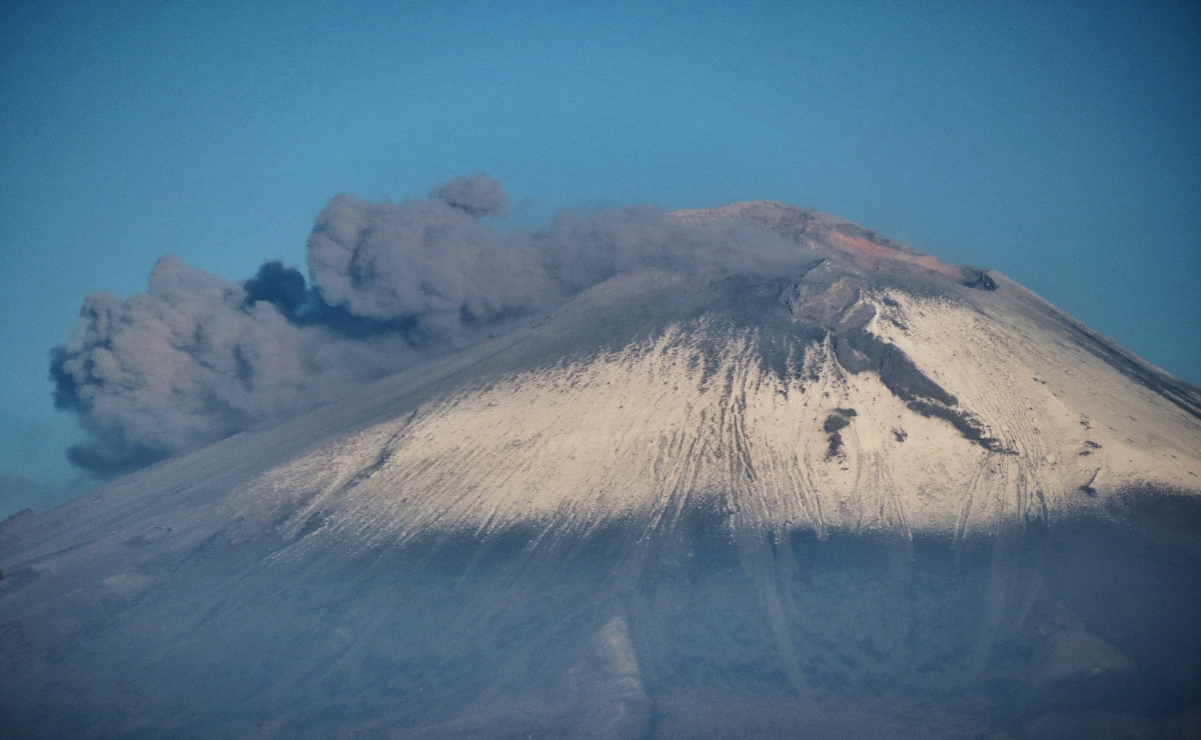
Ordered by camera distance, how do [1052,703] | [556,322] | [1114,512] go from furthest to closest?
1. [556,322]
2. [1114,512]
3. [1052,703]

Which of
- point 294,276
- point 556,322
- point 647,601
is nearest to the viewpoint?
point 647,601

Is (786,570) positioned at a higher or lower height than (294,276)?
lower

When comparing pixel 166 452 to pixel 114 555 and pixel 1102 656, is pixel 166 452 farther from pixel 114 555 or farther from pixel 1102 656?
pixel 1102 656

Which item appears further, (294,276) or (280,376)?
(294,276)

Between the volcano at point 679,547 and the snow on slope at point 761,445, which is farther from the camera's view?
the snow on slope at point 761,445

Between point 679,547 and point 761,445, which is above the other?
point 761,445

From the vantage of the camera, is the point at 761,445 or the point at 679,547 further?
the point at 761,445

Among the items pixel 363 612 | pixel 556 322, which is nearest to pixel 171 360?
pixel 556 322

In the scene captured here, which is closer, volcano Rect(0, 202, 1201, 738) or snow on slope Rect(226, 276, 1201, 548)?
volcano Rect(0, 202, 1201, 738)
